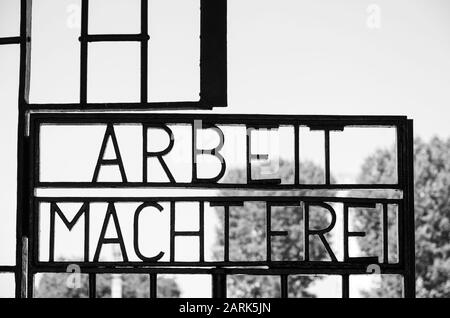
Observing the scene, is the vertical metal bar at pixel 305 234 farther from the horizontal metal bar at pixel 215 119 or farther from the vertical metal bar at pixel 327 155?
the horizontal metal bar at pixel 215 119

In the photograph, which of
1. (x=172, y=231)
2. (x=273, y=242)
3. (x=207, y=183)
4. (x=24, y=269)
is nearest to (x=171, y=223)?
(x=172, y=231)

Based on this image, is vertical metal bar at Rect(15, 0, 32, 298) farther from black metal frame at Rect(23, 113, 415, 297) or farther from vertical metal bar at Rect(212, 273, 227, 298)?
vertical metal bar at Rect(212, 273, 227, 298)

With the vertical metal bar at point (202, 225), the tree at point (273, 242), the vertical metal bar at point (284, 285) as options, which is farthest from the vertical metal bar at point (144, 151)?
the tree at point (273, 242)

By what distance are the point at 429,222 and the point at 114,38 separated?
26.2 m

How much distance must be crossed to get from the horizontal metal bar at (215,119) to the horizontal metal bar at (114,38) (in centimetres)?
46

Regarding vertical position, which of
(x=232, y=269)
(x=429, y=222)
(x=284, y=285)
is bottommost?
(x=429, y=222)

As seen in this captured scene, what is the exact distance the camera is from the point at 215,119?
5.31 meters

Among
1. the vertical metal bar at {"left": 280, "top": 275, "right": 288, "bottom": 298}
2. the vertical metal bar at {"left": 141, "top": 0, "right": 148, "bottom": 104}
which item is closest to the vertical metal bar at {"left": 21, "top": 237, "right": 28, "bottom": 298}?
the vertical metal bar at {"left": 141, "top": 0, "right": 148, "bottom": 104}

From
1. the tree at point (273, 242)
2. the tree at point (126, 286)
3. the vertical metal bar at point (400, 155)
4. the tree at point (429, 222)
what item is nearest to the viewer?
the vertical metal bar at point (400, 155)

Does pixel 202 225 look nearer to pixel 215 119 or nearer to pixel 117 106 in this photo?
pixel 215 119

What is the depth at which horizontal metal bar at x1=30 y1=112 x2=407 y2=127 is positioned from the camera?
17.4 ft

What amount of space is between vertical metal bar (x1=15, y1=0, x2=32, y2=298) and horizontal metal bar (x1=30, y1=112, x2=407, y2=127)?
0.14 meters

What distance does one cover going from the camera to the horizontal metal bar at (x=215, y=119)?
532 centimetres
